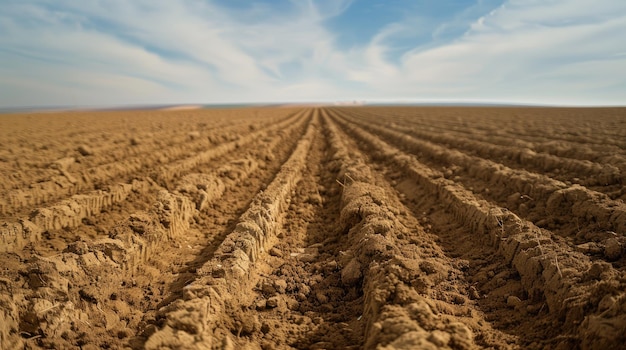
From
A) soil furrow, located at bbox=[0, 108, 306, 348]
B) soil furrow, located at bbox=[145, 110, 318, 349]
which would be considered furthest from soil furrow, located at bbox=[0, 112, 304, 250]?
soil furrow, located at bbox=[145, 110, 318, 349]

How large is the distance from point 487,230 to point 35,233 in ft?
18.4

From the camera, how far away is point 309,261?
4.10m

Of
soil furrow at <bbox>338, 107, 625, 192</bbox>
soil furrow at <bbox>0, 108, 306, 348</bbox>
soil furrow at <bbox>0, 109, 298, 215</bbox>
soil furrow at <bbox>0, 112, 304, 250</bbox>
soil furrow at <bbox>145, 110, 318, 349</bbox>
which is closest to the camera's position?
soil furrow at <bbox>145, 110, 318, 349</bbox>

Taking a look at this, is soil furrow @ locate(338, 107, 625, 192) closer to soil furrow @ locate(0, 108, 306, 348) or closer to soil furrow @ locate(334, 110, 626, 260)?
soil furrow @ locate(334, 110, 626, 260)

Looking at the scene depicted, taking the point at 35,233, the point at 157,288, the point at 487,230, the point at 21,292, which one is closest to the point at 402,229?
the point at 487,230

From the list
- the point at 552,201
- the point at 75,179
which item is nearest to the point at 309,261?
the point at 552,201

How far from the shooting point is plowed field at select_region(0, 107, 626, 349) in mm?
2553

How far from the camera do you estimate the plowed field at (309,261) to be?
2553mm

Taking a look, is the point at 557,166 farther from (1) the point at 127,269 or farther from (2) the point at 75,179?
(2) the point at 75,179

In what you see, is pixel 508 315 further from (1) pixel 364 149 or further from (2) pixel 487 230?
(1) pixel 364 149

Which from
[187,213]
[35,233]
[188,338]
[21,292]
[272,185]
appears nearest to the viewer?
[188,338]

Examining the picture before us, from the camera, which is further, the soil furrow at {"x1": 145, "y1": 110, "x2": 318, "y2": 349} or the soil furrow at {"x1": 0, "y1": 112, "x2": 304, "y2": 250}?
the soil furrow at {"x1": 0, "y1": 112, "x2": 304, "y2": 250}

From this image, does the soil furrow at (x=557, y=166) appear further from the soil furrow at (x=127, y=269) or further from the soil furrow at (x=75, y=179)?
the soil furrow at (x=75, y=179)

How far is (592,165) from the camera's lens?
22.0ft
